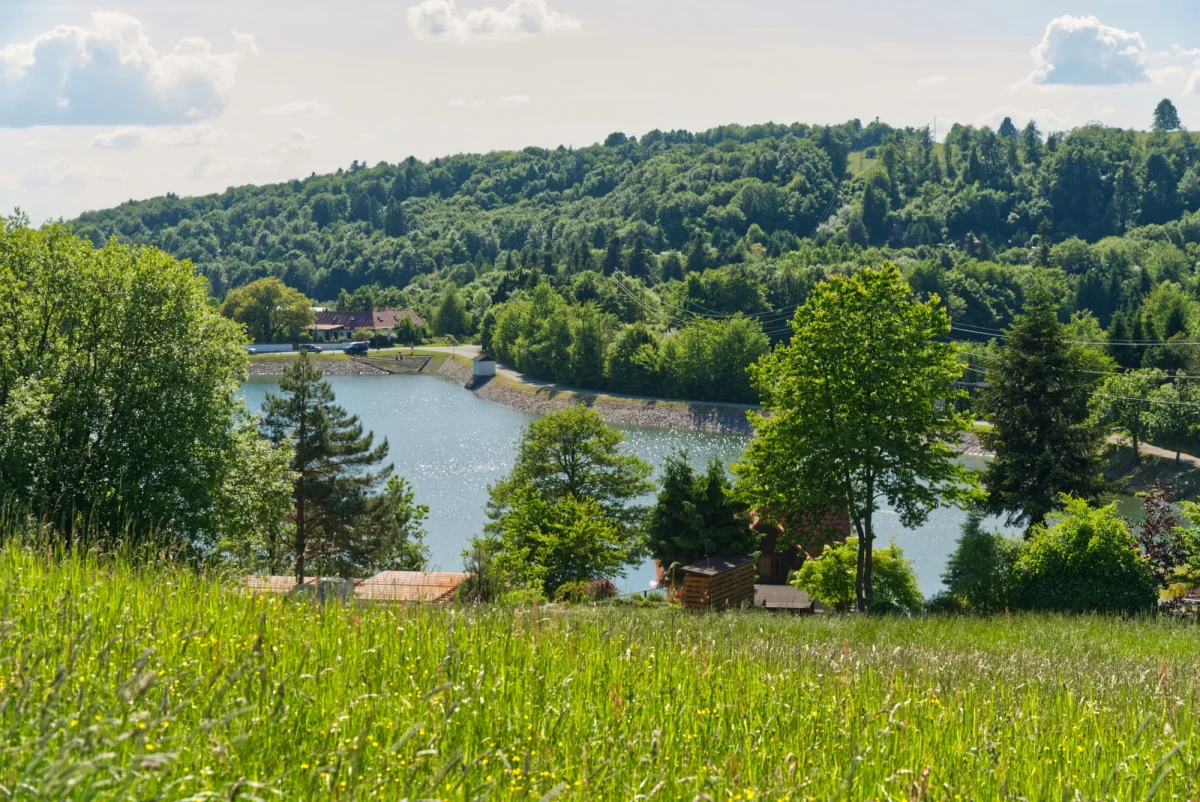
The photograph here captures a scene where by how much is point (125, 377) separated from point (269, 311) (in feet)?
493

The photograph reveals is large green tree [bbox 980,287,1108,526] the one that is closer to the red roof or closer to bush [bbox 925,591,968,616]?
bush [bbox 925,591,968,616]

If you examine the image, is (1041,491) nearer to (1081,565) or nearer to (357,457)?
(1081,565)

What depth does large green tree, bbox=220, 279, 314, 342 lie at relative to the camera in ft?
548

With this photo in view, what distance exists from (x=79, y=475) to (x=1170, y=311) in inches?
3787

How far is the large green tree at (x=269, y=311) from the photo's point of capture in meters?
167

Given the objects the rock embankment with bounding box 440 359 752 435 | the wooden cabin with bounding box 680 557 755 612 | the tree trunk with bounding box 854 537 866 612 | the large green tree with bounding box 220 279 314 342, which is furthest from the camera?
the large green tree with bounding box 220 279 314 342

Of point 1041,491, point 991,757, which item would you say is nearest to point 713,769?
point 991,757

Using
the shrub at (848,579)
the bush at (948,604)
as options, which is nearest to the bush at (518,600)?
the bush at (948,604)

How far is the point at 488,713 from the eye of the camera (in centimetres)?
477

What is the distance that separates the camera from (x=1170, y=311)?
93.8 metres

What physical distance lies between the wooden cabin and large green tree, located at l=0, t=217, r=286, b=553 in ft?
41.7

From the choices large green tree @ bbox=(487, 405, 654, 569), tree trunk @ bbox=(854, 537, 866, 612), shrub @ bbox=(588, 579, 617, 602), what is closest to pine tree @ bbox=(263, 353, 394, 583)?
large green tree @ bbox=(487, 405, 654, 569)

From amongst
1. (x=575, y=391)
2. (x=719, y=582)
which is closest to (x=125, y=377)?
(x=719, y=582)

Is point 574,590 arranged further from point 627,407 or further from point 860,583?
point 627,407
